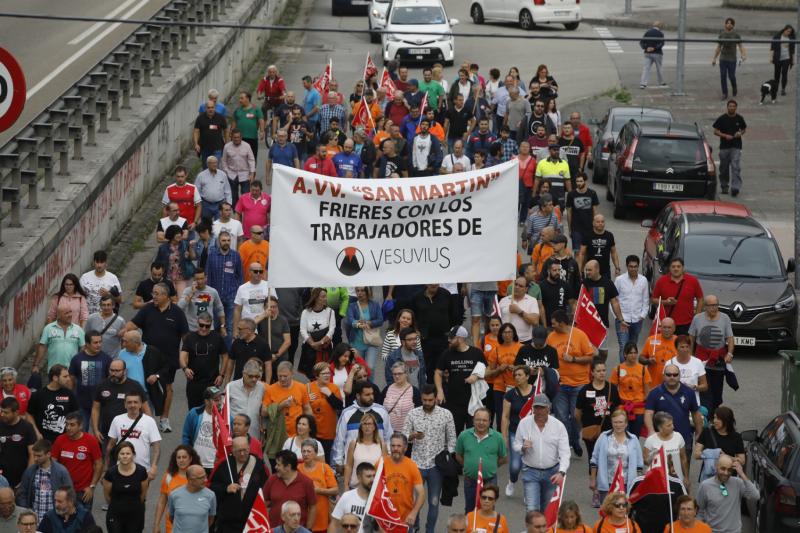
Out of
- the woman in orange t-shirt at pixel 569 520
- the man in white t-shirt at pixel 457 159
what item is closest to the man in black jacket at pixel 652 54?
the man in white t-shirt at pixel 457 159

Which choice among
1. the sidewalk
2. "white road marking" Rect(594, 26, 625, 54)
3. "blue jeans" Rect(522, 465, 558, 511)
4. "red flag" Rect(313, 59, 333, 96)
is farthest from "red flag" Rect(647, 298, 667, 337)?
the sidewalk

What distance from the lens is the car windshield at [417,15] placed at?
42000 millimetres

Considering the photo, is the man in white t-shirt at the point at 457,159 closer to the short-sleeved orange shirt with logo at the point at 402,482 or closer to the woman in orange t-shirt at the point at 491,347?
the woman in orange t-shirt at the point at 491,347

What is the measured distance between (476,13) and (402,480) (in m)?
34.7

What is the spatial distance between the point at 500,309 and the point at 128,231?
8324 mm

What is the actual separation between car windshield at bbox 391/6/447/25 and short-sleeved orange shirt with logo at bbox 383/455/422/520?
27980 millimetres

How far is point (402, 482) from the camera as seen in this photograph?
14.9m

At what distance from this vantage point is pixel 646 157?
2920 centimetres

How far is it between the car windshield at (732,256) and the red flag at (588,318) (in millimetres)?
3546

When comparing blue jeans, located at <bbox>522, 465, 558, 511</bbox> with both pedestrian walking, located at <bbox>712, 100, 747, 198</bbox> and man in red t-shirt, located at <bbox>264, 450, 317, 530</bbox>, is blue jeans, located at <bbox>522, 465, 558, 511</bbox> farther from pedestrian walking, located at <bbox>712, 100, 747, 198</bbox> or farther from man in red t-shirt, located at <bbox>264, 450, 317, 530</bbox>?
pedestrian walking, located at <bbox>712, 100, 747, 198</bbox>

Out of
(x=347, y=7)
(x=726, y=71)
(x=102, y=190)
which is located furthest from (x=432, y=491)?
(x=347, y=7)

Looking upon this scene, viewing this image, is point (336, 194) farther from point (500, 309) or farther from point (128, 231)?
point (128, 231)

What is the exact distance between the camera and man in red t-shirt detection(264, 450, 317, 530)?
1453 centimetres

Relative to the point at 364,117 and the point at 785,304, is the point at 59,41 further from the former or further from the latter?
the point at 785,304
